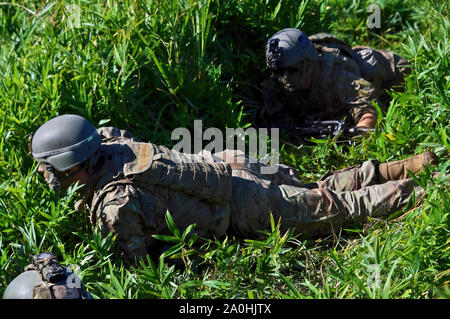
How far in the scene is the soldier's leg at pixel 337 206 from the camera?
436 cm

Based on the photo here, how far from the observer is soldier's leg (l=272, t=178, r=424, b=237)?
436cm

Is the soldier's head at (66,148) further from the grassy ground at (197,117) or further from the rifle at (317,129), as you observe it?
the rifle at (317,129)

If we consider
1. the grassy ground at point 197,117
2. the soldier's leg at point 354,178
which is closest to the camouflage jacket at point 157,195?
the grassy ground at point 197,117

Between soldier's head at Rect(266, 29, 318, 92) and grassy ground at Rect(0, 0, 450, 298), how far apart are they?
0.42m

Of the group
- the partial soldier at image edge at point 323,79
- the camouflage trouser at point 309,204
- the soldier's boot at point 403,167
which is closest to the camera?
the camouflage trouser at point 309,204

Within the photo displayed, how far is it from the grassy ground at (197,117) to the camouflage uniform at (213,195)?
0.39 feet

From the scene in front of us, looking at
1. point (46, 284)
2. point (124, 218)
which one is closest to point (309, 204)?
point (124, 218)

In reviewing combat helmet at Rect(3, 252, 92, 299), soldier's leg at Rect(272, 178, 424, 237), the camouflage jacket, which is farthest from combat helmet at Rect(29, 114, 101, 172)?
soldier's leg at Rect(272, 178, 424, 237)

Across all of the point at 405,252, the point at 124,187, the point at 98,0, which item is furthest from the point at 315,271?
the point at 98,0

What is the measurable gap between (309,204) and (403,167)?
69 centimetres

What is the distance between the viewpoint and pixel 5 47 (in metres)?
5.72

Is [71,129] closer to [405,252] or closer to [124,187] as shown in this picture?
[124,187]

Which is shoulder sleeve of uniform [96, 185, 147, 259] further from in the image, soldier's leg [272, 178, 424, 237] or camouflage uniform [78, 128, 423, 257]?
soldier's leg [272, 178, 424, 237]

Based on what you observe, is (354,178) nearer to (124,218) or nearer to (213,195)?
(213,195)
